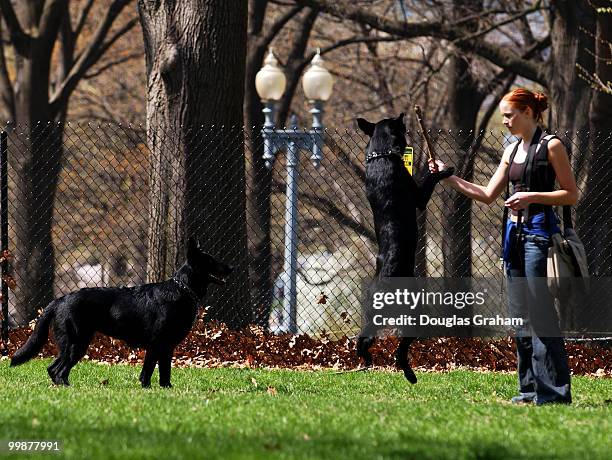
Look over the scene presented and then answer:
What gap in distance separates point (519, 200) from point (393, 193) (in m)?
1.04

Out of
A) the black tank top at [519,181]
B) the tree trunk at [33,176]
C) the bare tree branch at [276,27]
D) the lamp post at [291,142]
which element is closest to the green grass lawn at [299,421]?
the black tank top at [519,181]

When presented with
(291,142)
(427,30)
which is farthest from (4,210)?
(427,30)

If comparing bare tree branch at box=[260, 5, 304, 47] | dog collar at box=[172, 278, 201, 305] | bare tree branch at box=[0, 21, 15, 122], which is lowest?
dog collar at box=[172, 278, 201, 305]

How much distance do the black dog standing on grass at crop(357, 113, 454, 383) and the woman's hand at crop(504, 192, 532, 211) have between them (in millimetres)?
753

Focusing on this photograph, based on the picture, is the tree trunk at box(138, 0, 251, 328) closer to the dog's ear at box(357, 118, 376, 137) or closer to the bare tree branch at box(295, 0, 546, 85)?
the dog's ear at box(357, 118, 376, 137)

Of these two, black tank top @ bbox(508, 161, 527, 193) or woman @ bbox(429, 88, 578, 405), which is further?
black tank top @ bbox(508, 161, 527, 193)

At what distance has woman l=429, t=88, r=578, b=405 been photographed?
711 cm

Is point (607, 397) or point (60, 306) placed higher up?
point (60, 306)

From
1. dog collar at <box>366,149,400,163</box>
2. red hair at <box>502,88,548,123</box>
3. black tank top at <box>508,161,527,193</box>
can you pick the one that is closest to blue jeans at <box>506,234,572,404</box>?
black tank top at <box>508,161,527,193</box>

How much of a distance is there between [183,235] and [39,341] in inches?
132

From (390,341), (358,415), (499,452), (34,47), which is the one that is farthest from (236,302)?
(34,47)

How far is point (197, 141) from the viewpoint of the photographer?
448 inches

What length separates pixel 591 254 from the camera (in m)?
12.0

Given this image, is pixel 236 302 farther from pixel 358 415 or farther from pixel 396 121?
pixel 358 415
